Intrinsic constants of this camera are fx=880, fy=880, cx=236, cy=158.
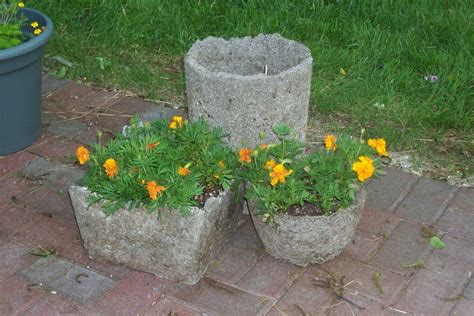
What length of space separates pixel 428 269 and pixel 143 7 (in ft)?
10.5

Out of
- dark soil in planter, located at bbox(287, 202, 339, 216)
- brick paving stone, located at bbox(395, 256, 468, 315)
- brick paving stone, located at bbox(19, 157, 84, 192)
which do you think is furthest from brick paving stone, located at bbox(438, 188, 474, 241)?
brick paving stone, located at bbox(19, 157, 84, 192)

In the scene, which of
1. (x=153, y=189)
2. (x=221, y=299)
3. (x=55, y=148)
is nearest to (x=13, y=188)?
(x=55, y=148)

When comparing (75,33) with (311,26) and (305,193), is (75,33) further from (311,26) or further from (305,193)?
(305,193)

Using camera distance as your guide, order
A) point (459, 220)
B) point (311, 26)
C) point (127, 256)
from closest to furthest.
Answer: point (127, 256), point (459, 220), point (311, 26)

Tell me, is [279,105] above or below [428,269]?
above

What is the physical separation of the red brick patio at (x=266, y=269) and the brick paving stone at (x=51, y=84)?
3.17 ft

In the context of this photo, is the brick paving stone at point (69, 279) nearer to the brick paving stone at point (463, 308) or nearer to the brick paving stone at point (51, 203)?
the brick paving stone at point (51, 203)

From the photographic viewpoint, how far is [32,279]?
3.76m

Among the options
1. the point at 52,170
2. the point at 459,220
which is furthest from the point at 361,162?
the point at 52,170

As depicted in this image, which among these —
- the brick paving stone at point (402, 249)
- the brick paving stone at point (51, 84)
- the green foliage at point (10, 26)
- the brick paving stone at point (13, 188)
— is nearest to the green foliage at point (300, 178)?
the brick paving stone at point (402, 249)

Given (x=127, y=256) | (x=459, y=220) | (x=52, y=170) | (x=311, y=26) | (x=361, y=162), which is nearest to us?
(x=361, y=162)

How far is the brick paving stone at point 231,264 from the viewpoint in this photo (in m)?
3.77

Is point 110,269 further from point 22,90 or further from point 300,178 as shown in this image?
point 22,90

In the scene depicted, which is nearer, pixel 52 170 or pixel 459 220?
pixel 459 220
